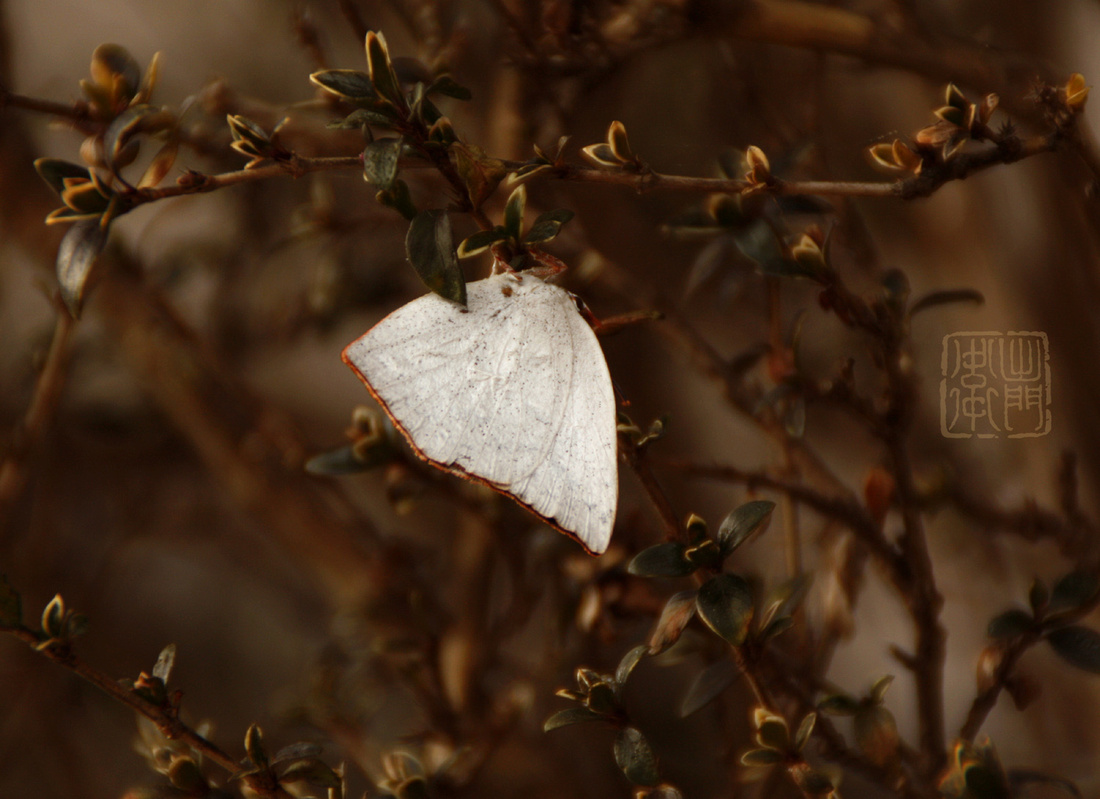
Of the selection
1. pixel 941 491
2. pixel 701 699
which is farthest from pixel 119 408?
pixel 941 491

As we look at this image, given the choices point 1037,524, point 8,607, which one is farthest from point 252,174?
point 1037,524

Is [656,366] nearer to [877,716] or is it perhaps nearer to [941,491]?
[941,491]

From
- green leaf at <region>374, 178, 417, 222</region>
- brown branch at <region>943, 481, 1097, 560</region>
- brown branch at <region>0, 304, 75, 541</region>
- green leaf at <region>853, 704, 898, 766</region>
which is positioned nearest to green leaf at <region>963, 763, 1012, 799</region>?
green leaf at <region>853, 704, 898, 766</region>

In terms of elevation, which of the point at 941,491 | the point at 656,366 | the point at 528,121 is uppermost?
the point at 528,121

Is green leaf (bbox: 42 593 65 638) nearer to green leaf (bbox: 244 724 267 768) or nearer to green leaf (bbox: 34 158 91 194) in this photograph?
green leaf (bbox: 244 724 267 768)

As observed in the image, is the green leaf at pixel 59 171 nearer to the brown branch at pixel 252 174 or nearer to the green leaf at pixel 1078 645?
the brown branch at pixel 252 174

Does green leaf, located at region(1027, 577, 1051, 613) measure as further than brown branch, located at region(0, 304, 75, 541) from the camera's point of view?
No
